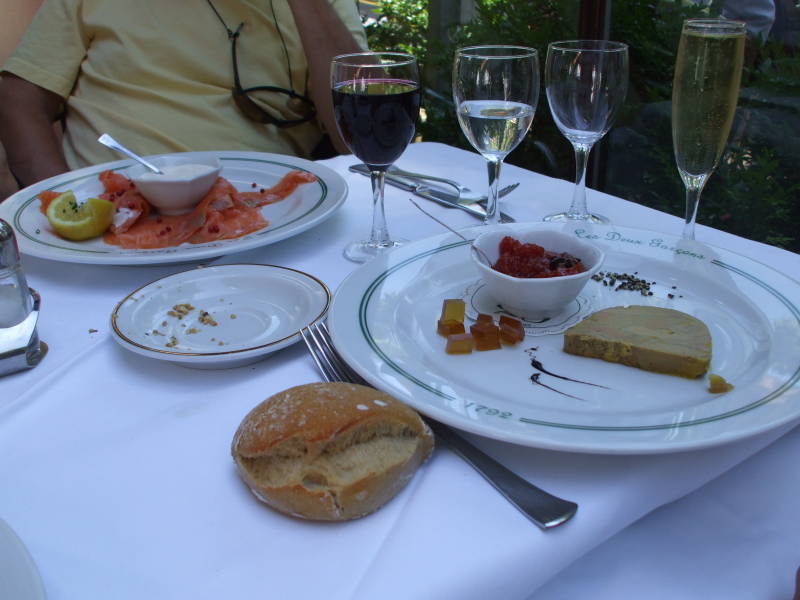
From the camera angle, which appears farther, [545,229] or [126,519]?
[545,229]

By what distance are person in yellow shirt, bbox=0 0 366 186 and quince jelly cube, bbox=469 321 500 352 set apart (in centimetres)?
159

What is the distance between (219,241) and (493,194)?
501mm

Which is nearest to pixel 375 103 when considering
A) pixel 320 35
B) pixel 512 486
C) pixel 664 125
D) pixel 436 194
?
pixel 436 194

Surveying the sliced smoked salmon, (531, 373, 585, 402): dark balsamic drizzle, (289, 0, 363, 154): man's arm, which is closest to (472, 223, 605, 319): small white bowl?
(531, 373, 585, 402): dark balsamic drizzle

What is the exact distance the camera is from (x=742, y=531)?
649mm

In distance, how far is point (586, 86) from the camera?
118cm

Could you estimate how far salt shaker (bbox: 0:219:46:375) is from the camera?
2.81 feet

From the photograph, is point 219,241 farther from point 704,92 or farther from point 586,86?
point 704,92

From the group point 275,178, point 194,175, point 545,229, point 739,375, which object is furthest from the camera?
point 275,178

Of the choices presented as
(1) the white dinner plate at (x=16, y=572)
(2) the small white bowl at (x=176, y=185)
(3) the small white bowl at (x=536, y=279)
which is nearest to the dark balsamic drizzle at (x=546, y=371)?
(3) the small white bowl at (x=536, y=279)

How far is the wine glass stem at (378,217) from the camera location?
1174mm

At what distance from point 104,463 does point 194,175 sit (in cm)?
74

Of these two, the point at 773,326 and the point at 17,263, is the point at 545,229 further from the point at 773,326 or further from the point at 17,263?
the point at 17,263

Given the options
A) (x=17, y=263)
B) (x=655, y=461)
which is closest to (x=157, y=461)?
(x=17, y=263)
